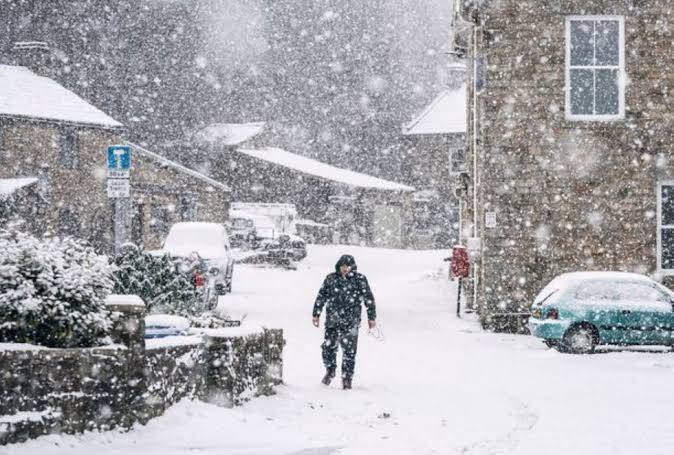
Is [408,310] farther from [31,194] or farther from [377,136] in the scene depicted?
[377,136]

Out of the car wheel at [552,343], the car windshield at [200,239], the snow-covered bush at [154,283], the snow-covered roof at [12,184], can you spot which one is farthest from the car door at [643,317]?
the snow-covered roof at [12,184]

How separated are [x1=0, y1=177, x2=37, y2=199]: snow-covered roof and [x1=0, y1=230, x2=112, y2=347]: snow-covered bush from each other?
31043mm

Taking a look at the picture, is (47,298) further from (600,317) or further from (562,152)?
(562,152)

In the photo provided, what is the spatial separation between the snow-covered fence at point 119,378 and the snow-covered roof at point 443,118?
5554 cm

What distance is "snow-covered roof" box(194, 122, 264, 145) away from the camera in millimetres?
62812

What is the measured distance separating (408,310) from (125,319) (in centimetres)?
1793

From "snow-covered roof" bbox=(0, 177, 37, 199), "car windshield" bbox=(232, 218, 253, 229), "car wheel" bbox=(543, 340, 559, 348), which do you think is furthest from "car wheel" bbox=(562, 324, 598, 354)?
"car windshield" bbox=(232, 218, 253, 229)

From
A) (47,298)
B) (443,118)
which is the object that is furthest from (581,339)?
(443,118)

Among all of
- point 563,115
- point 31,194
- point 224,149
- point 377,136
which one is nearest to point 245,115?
point 377,136

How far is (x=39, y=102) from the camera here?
44.5 m

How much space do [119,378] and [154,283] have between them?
3489 mm

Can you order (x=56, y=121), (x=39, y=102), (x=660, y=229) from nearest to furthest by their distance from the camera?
(x=660, y=229)
(x=56, y=121)
(x=39, y=102)

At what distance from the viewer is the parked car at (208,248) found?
2511 cm

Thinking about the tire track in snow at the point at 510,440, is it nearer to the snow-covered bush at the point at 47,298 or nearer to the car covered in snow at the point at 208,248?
the snow-covered bush at the point at 47,298
